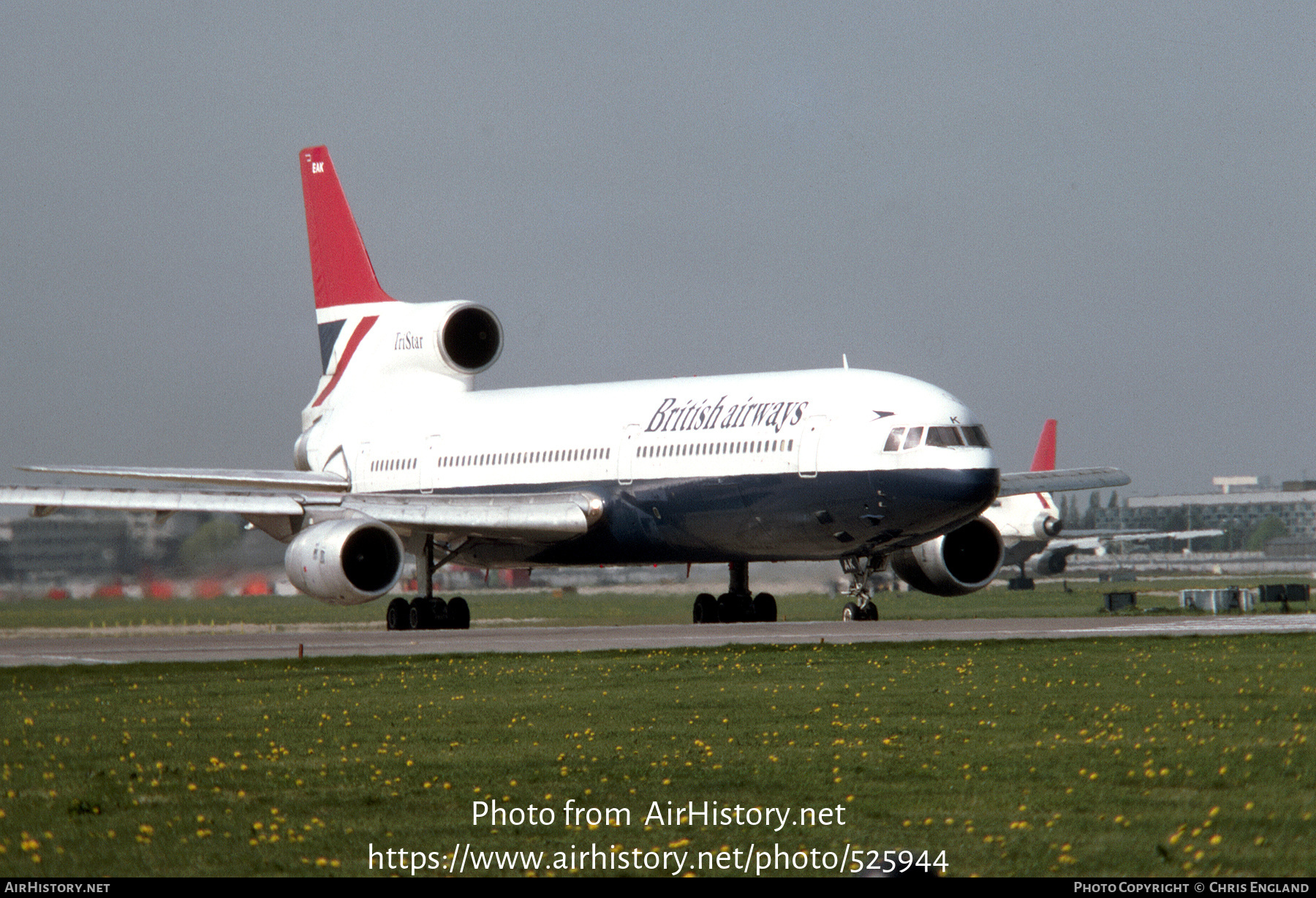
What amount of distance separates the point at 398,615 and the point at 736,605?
6.71m

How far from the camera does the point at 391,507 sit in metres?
33.2

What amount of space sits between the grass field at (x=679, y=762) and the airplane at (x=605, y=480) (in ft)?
30.4

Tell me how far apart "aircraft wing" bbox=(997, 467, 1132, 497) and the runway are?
8.38ft

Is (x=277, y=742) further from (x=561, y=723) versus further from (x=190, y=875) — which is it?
(x=190, y=875)

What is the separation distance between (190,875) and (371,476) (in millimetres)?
30540

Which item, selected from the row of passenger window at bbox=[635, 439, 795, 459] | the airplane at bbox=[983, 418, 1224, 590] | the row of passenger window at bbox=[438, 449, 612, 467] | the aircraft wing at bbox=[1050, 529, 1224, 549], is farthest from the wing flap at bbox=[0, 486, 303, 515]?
the aircraft wing at bbox=[1050, 529, 1224, 549]

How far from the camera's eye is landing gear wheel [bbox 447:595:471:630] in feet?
112

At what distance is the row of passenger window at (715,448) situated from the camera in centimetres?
2977

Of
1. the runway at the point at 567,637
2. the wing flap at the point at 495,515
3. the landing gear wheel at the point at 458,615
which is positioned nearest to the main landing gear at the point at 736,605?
the runway at the point at 567,637

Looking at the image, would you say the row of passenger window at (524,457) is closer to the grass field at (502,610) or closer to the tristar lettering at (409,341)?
the grass field at (502,610)

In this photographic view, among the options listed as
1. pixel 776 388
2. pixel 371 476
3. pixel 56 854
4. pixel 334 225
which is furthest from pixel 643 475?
pixel 56 854

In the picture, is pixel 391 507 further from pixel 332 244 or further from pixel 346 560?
pixel 332 244

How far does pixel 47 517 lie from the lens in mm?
36281

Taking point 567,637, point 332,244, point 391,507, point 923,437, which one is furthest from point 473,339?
point 923,437
